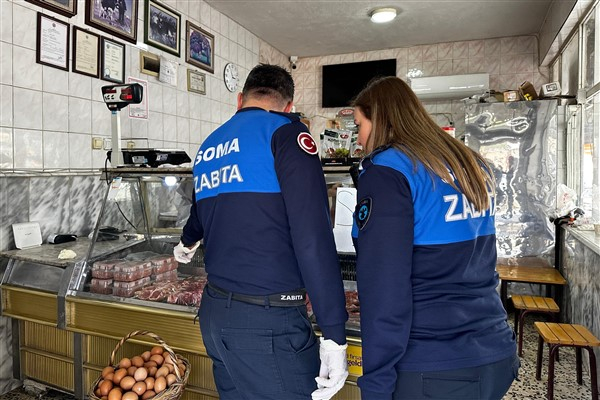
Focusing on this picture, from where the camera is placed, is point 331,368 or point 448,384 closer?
point 448,384

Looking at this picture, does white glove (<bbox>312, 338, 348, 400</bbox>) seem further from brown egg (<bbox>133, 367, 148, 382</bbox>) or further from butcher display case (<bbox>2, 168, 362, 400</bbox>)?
brown egg (<bbox>133, 367, 148, 382</bbox>)

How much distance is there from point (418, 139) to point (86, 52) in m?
3.07

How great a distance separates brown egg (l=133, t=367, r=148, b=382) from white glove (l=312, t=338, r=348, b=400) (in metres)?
1.04

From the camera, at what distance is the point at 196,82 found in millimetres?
4734

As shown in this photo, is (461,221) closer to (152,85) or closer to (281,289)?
(281,289)

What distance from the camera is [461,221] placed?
3.80 ft

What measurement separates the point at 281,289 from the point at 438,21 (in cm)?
501

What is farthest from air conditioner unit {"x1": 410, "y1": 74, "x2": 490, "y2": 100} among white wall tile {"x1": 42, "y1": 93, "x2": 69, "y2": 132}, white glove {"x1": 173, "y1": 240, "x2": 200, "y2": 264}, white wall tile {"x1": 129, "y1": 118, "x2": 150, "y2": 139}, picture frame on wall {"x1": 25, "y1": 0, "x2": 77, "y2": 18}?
white glove {"x1": 173, "y1": 240, "x2": 200, "y2": 264}

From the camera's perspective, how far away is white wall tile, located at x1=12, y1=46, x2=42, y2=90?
116 inches

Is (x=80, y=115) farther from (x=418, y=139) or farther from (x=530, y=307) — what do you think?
(x=530, y=307)

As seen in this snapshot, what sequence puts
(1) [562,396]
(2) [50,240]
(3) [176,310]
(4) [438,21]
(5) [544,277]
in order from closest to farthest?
(3) [176,310] < (1) [562,396] < (2) [50,240] < (5) [544,277] < (4) [438,21]

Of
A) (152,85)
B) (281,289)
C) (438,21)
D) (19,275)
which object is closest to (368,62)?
(438,21)

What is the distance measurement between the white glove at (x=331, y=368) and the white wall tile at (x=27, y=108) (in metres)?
2.65

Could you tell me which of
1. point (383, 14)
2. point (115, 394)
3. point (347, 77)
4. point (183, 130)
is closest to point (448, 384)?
point (115, 394)
